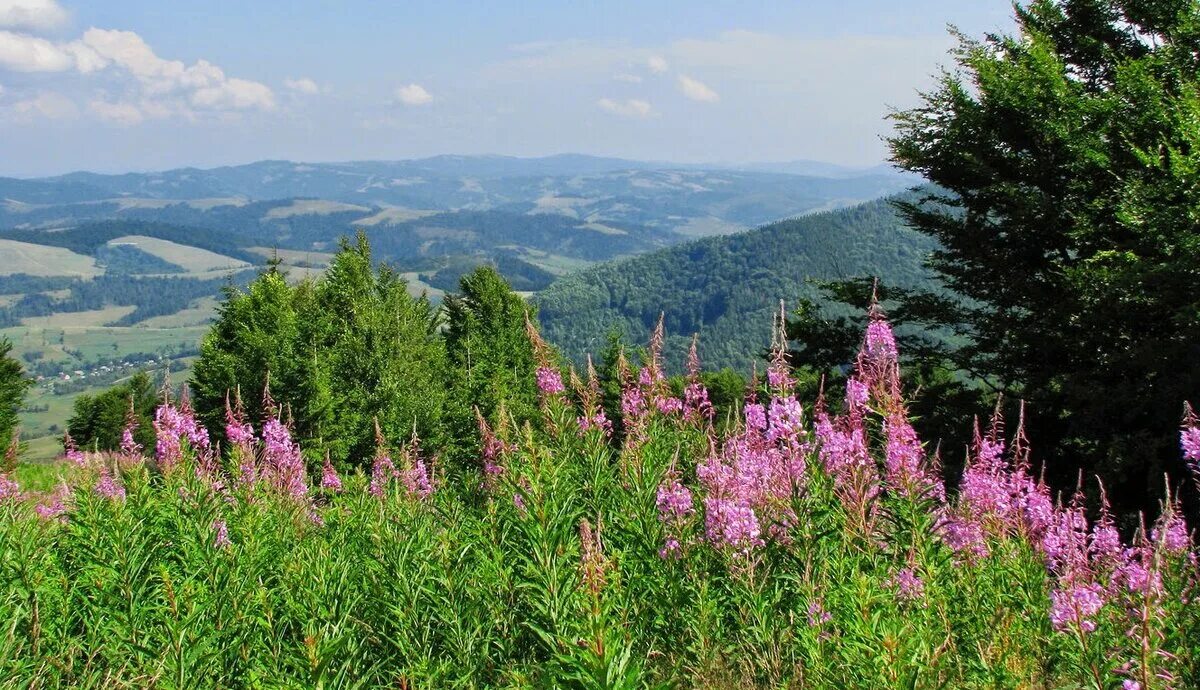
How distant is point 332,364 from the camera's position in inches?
1403

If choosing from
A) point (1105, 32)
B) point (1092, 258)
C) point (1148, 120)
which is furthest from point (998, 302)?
point (1105, 32)

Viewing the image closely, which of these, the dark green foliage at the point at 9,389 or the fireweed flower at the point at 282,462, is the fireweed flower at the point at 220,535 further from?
the dark green foliage at the point at 9,389

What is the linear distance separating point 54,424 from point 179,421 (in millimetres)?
204742

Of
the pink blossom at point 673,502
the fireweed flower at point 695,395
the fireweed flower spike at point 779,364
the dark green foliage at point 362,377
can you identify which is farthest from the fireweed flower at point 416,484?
the dark green foliage at point 362,377

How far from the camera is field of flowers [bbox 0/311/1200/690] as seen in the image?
4070mm

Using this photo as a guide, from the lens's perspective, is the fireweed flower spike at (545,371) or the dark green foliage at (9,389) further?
the dark green foliage at (9,389)

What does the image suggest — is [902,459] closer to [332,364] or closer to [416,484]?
[416,484]

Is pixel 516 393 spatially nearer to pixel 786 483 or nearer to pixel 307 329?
pixel 307 329

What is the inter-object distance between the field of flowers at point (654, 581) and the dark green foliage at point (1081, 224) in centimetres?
1014

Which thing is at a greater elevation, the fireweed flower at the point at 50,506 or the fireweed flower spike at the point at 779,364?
the fireweed flower spike at the point at 779,364

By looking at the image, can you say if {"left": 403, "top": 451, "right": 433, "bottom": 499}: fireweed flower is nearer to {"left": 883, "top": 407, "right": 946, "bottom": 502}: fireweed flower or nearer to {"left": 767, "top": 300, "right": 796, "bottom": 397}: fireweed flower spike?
{"left": 767, "top": 300, "right": 796, "bottom": 397}: fireweed flower spike

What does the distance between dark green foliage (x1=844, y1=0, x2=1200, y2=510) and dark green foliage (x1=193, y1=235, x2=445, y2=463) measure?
2120 cm

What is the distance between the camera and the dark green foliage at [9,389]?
3584 cm

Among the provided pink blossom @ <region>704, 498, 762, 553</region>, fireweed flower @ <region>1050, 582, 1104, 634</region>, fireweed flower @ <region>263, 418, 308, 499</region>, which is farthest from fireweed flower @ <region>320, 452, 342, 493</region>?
fireweed flower @ <region>1050, 582, 1104, 634</region>
